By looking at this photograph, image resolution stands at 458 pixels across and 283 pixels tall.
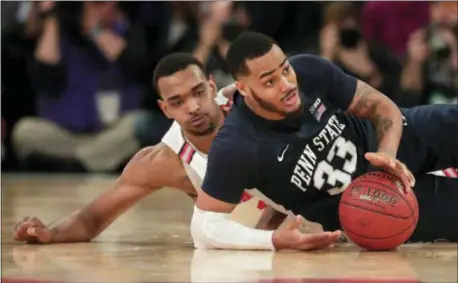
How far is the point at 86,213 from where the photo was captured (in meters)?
6.33

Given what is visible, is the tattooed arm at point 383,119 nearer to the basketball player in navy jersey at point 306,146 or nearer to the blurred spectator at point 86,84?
the basketball player in navy jersey at point 306,146

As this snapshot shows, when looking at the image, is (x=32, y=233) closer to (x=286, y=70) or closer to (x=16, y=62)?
(x=286, y=70)

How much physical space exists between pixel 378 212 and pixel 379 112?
2.20 ft

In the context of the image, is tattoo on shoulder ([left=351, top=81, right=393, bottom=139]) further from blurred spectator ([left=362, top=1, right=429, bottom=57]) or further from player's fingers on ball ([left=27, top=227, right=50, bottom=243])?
blurred spectator ([left=362, top=1, right=429, bottom=57])

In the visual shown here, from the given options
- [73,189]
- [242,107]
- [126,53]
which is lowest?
[73,189]

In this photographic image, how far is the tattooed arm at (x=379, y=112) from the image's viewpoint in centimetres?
554

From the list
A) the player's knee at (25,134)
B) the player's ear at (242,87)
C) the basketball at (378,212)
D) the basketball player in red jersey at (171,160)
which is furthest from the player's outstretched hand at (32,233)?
the player's knee at (25,134)

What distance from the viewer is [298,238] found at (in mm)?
Result: 5293

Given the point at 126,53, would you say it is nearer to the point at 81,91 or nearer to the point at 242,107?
the point at 81,91

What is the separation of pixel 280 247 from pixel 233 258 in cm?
31

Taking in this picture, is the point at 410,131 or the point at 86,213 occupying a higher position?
the point at 410,131

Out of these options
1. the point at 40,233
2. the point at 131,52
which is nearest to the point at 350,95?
the point at 40,233

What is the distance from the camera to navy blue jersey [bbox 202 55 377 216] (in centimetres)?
543

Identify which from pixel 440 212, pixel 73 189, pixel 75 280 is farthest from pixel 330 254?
pixel 73 189
